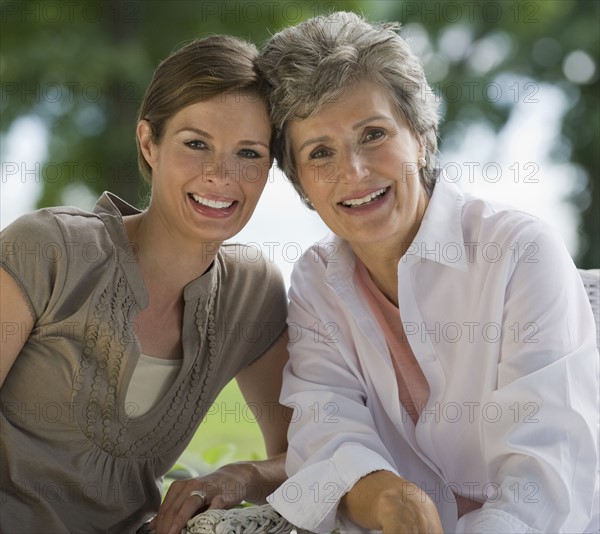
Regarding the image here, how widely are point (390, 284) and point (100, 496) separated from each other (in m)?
→ 0.84

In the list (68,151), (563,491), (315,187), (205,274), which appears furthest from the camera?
(68,151)

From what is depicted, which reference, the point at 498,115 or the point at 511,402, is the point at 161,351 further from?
the point at 498,115

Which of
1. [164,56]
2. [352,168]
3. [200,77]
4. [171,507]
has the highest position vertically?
[164,56]

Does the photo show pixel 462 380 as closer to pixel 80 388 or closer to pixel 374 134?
pixel 374 134

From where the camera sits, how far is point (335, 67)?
1.88 metres

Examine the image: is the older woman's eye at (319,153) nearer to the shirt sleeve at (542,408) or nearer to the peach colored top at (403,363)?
the peach colored top at (403,363)

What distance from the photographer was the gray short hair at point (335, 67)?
1883 mm

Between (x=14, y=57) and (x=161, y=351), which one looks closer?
(x=161, y=351)

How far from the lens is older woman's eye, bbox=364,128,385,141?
1.91 meters

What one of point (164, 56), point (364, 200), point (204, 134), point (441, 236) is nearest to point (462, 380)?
point (441, 236)

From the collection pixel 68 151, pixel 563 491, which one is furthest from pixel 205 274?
pixel 68 151

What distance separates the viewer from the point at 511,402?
65.9 inches

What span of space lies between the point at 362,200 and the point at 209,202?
14.3 inches

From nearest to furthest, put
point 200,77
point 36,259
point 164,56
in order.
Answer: point 36,259 → point 200,77 → point 164,56
